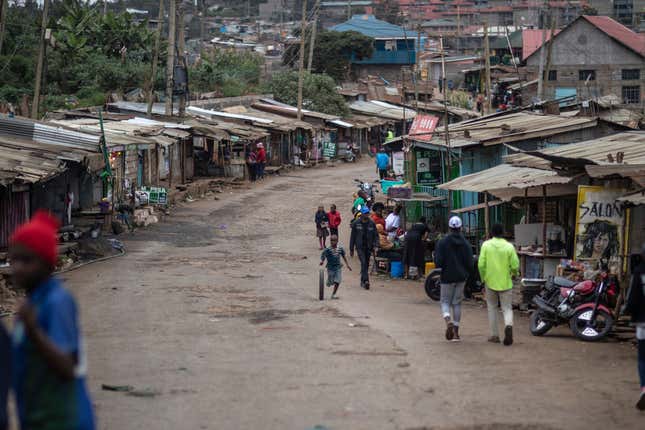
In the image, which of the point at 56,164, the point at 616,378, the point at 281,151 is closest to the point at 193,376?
the point at 616,378

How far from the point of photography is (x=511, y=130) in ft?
74.8

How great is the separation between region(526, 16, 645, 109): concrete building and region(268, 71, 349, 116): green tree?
1381 cm

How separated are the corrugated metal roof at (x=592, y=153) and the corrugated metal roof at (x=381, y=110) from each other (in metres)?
43.4

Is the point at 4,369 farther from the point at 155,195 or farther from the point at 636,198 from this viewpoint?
the point at 155,195

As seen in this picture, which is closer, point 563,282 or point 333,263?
point 563,282

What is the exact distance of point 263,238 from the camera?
26.6 m

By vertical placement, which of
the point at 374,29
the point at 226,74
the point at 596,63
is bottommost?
the point at 226,74

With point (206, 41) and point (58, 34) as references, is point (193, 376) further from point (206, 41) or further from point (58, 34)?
point (206, 41)

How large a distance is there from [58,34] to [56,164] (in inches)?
1636

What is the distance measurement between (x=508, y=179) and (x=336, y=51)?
2536 inches

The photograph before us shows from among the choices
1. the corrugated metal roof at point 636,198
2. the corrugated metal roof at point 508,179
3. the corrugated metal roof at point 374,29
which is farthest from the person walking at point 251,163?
the corrugated metal roof at point 374,29

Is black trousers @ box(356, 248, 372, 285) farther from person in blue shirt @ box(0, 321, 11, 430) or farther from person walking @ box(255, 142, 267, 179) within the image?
person walking @ box(255, 142, 267, 179)

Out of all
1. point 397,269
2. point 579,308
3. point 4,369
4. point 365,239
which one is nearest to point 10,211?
point 365,239

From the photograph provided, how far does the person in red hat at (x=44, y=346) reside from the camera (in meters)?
4.57
